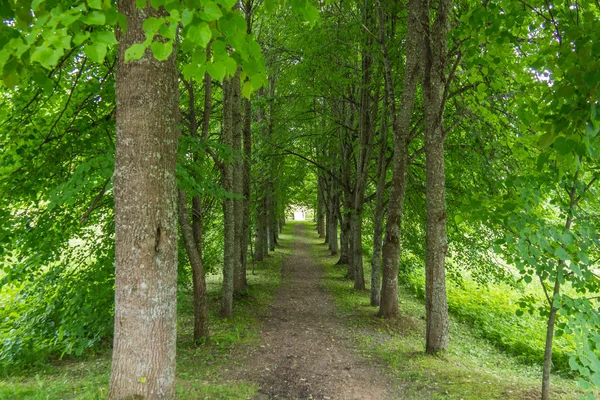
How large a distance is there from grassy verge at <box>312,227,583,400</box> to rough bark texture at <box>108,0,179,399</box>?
141 inches

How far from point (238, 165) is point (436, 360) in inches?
233

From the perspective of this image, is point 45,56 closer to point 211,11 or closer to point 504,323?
point 211,11

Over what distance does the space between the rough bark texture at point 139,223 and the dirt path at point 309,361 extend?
2.36 meters

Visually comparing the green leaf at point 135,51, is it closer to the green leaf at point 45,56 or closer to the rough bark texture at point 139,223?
the green leaf at point 45,56

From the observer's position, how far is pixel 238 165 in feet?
30.4

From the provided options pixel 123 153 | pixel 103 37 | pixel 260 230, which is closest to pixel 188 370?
pixel 123 153

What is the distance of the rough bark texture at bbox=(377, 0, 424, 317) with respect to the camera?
314 inches

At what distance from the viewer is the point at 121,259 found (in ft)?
9.51

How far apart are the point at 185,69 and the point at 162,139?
44.3 inches

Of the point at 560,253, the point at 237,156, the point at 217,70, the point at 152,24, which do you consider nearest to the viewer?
the point at 152,24

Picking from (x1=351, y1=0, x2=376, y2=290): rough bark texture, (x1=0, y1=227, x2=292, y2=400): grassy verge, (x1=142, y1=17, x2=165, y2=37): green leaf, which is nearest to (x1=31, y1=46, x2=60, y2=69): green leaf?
(x1=142, y1=17, x2=165, y2=37): green leaf

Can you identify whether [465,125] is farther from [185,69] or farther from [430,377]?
[185,69]

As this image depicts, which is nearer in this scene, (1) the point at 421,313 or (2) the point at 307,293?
(1) the point at 421,313

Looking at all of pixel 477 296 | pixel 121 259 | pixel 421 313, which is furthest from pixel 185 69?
pixel 477 296
